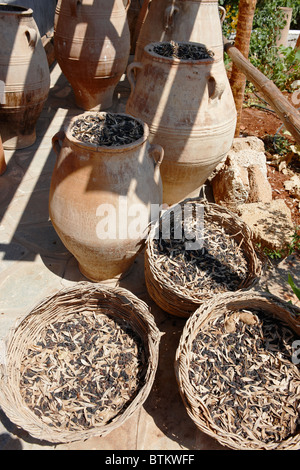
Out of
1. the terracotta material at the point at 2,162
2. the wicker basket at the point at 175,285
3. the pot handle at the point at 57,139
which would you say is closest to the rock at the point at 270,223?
the wicker basket at the point at 175,285

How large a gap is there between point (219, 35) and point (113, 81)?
1841mm

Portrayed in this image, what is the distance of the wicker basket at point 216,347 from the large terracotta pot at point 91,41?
4.02m

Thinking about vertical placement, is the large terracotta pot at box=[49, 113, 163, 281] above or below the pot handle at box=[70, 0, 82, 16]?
below

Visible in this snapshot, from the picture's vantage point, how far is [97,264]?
115 inches

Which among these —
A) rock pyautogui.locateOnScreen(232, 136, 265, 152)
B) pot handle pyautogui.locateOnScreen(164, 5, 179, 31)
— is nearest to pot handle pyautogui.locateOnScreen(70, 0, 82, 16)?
pot handle pyautogui.locateOnScreen(164, 5, 179, 31)

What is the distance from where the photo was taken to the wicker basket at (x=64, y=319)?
1.93 m

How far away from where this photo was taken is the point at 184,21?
4.03 meters

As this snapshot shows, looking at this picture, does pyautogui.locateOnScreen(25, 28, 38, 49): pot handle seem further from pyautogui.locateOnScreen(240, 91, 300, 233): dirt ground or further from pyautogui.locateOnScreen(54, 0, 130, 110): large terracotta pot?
pyautogui.locateOnScreen(240, 91, 300, 233): dirt ground

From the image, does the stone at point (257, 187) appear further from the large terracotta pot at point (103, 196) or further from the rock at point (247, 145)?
the large terracotta pot at point (103, 196)

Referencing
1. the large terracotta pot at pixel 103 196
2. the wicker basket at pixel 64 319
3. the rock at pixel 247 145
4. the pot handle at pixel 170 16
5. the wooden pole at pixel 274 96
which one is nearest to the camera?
the wicker basket at pixel 64 319

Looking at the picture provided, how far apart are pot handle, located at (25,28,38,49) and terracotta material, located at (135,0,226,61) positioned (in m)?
1.26

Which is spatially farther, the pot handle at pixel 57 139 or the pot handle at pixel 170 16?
the pot handle at pixel 170 16

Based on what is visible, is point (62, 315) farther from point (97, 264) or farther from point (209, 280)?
point (209, 280)

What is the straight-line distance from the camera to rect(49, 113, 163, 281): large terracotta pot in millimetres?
2480
